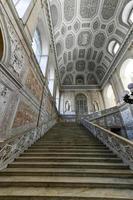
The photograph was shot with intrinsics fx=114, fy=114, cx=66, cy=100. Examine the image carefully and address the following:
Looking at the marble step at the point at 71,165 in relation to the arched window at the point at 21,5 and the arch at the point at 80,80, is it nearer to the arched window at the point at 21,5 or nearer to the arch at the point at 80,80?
the arched window at the point at 21,5

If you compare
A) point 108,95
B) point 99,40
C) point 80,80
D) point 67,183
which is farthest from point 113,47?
point 67,183

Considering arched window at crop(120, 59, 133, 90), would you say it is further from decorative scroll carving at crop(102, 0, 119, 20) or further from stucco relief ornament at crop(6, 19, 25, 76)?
stucco relief ornament at crop(6, 19, 25, 76)

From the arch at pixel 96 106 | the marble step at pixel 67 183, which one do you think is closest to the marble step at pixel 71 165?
the marble step at pixel 67 183

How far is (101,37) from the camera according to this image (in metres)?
14.0

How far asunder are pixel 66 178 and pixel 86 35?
50.3ft

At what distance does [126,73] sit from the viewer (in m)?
12.1

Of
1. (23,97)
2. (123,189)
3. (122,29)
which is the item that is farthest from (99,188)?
(122,29)

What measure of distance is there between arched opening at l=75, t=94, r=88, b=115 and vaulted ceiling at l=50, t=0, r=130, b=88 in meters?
2.01

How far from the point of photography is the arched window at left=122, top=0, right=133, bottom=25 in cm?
1009

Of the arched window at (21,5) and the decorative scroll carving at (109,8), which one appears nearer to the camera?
the arched window at (21,5)

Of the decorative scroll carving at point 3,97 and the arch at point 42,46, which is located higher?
the arch at point 42,46

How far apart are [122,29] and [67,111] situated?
11245 mm

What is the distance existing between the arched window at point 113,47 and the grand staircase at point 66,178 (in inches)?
512

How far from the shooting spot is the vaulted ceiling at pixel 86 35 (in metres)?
11.1
